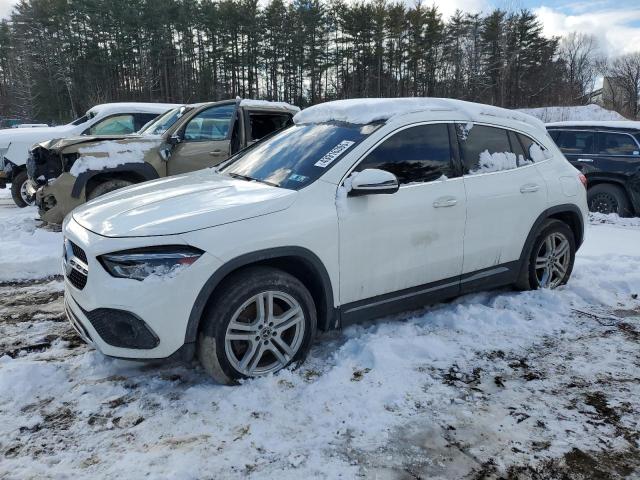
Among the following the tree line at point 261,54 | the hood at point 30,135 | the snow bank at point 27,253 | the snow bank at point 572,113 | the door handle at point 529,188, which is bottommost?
the snow bank at point 27,253

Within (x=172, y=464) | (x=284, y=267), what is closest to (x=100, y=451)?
(x=172, y=464)

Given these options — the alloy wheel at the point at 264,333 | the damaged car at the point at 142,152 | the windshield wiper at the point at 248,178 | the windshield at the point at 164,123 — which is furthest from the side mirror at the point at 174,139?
the alloy wheel at the point at 264,333

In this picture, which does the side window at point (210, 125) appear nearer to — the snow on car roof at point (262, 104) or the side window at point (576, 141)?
the snow on car roof at point (262, 104)

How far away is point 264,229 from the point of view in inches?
118

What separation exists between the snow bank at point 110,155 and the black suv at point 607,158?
8.01m

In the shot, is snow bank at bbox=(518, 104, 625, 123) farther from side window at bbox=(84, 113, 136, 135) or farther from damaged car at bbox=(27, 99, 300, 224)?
damaged car at bbox=(27, 99, 300, 224)

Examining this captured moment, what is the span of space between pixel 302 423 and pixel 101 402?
1246mm

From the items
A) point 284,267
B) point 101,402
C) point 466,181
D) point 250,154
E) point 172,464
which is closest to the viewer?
point 172,464

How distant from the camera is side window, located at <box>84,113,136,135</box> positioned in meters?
10.5

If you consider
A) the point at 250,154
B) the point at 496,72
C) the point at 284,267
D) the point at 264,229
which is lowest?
the point at 284,267

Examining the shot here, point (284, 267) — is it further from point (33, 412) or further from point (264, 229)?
point (33, 412)

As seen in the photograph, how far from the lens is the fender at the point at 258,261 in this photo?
112 inches

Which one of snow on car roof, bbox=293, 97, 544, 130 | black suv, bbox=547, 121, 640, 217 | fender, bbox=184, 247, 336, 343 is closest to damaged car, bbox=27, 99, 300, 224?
snow on car roof, bbox=293, 97, 544, 130

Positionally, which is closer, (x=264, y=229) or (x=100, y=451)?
(x=100, y=451)
